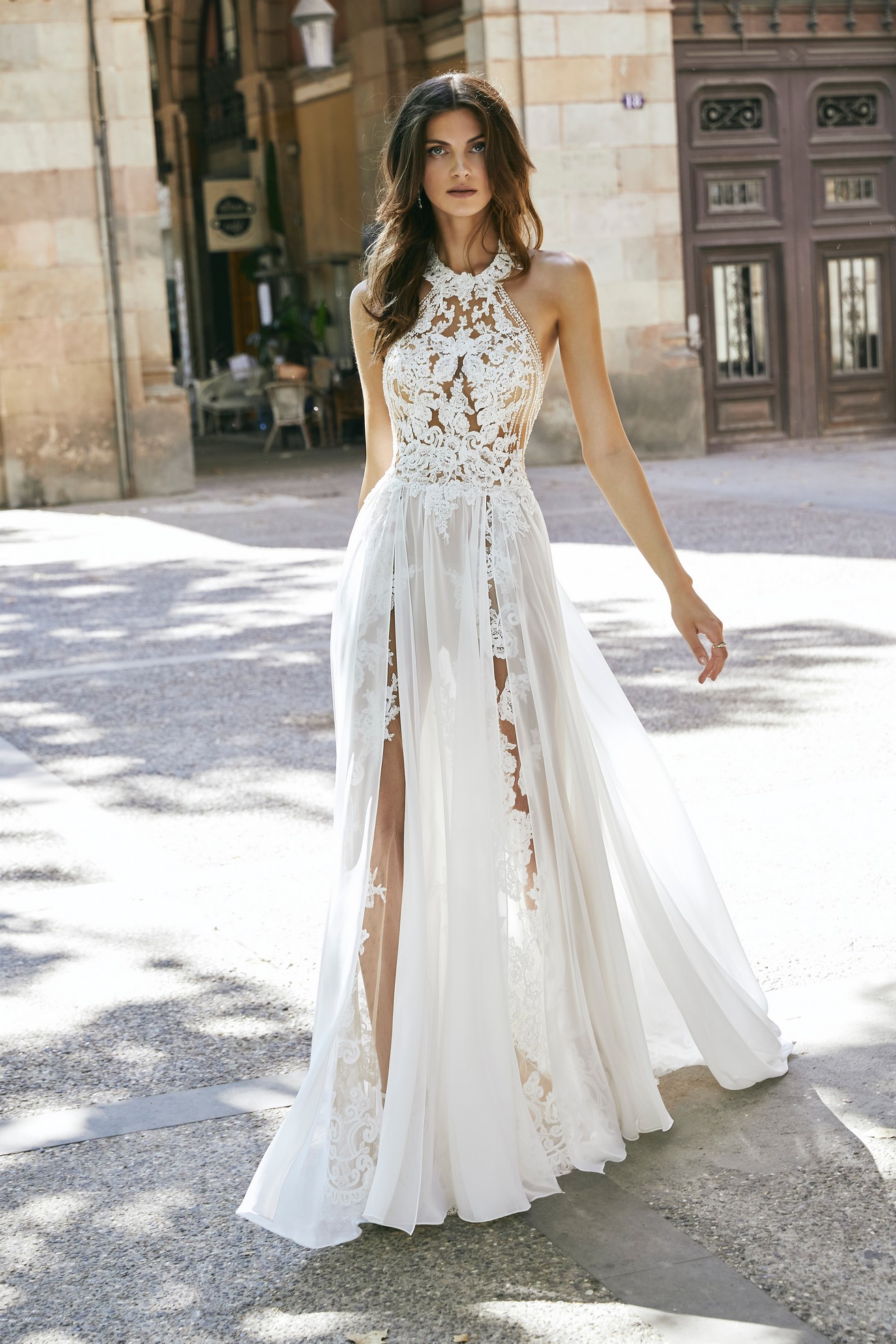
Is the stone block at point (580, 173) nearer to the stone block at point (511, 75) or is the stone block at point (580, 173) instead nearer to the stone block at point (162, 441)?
the stone block at point (511, 75)

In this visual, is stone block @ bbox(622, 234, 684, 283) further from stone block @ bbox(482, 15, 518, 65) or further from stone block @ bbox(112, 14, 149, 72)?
stone block @ bbox(112, 14, 149, 72)

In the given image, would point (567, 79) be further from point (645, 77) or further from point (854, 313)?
point (854, 313)

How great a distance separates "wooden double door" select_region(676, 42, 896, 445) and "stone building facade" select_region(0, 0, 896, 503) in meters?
0.02

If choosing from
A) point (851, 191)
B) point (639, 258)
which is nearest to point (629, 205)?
point (639, 258)

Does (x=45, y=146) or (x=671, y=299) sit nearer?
(x=45, y=146)

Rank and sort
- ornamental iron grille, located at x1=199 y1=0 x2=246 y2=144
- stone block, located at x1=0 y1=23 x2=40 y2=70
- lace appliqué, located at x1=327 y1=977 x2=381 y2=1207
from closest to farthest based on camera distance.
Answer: lace appliqué, located at x1=327 y1=977 x2=381 y2=1207 → stone block, located at x1=0 y1=23 x2=40 y2=70 → ornamental iron grille, located at x1=199 y1=0 x2=246 y2=144

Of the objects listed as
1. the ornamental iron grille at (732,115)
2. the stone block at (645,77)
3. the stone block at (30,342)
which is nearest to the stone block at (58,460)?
the stone block at (30,342)

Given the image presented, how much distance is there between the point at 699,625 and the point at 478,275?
31.1 inches

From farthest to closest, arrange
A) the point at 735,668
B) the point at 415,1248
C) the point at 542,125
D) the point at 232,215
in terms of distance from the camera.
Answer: the point at 232,215 < the point at 542,125 < the point at 735,668 < the point at 415,1248

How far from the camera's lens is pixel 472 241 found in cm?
316

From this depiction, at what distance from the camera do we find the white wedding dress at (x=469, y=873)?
290 centimetres

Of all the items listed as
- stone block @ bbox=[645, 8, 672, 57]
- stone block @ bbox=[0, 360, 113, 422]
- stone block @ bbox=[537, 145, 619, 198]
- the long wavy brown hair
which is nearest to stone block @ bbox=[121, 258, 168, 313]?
stone block @ bbox=[0, 360, 113, 422]

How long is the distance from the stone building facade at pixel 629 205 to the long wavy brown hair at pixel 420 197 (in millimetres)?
13185

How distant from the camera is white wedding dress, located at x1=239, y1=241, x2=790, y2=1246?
2902 mm
